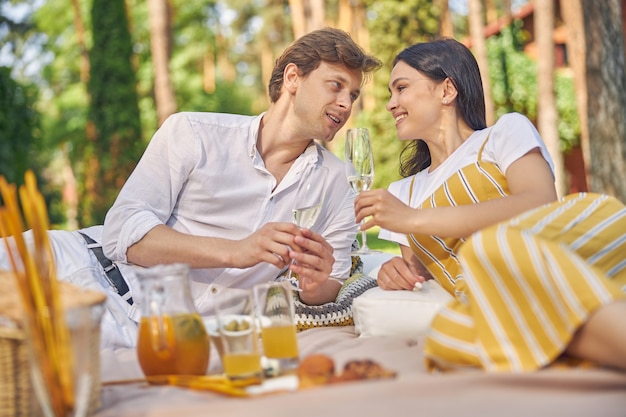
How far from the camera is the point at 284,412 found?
2150 millimetres

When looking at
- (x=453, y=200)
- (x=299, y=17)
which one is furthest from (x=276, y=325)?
(x=299, y=17)

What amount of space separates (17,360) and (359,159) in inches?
61.4

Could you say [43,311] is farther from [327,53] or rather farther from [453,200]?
[327,53]

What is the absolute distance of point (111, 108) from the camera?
60.3 ft

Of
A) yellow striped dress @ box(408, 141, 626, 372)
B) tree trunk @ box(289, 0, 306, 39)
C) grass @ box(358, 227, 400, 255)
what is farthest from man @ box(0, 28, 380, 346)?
tree trunk @ box(289, 0, 306, 39)

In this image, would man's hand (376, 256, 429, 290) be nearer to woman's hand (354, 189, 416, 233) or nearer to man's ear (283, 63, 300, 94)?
woman's hand (354, 189, 416, 233)

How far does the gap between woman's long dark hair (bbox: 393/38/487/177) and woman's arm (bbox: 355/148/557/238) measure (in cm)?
70

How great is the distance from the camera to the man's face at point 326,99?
4305 mm


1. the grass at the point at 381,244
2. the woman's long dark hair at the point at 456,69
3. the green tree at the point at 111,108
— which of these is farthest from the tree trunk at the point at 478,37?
the woman's long dark hair at the point at 456,69

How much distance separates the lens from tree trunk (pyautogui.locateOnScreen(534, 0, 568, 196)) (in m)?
15.9

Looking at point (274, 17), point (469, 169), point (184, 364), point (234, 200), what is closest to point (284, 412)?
point (184, 364)

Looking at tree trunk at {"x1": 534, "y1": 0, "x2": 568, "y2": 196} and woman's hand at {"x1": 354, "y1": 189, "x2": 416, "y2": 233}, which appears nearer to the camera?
woman's hand at {"x1": 354, "y1": 189, "x2": 416, "y2": 233}

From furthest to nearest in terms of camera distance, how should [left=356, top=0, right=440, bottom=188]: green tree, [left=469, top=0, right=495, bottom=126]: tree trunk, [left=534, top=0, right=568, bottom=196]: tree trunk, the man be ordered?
1. [left=356, top=0, right=440, bottom=188]: green tree
2. [left=469, top=0, right=495, bottom=126]: tree trunk
3. [left=534, top=0, right=568, bottom=196]: tree trunk
4. the man

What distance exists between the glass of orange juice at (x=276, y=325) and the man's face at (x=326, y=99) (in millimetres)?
1607
